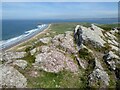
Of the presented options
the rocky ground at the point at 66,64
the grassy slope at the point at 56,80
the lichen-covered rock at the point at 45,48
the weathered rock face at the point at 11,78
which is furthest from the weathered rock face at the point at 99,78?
the weathered rock face at the point at 11,78

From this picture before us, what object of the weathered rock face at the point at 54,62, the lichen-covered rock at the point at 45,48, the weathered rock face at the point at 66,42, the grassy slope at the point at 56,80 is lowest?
the grassy slope at the point at 56,80

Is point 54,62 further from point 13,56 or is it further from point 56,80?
point 13,56

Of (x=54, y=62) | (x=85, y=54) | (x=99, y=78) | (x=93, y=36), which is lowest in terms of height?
(x=99, y=78)

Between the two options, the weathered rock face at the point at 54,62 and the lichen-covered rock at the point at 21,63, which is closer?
the lichen-covered rock at the point at 21,63

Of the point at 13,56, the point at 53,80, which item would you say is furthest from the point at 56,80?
the point at 13,56

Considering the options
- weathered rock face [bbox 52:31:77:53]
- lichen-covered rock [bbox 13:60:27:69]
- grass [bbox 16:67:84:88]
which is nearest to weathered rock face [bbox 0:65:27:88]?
grass [bbox 16:67:84:88]

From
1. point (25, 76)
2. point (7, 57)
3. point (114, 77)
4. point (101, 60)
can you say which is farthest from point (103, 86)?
point (7, 57)

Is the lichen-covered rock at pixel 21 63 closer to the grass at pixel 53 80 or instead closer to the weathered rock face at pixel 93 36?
the grass at pixel 53 80
